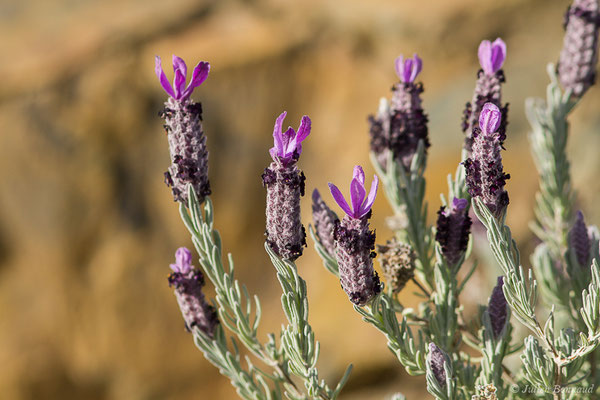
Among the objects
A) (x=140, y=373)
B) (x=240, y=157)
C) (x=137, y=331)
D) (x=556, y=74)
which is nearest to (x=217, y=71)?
(x=240, y=157)

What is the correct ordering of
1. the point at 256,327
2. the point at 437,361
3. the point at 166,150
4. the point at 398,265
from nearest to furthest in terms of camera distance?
the point at 437,361 → the point at 256,327 → the point at 398,265 → the point at 166,150

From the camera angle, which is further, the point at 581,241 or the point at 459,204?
the point at 581,241

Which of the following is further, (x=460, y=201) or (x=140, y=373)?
(x=140, y=373)

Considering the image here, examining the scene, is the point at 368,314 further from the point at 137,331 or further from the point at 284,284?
the point at 137,331

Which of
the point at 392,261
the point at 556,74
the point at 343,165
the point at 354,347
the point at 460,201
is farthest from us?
the point at 343,165

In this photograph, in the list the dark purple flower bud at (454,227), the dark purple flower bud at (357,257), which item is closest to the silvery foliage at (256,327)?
the dark purple flower bud at (357,257)

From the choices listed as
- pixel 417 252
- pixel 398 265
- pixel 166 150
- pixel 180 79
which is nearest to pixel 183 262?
pixel 180 79

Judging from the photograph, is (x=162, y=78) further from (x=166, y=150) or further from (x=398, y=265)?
(x=166, y=150)
